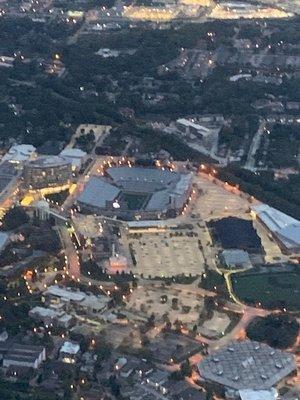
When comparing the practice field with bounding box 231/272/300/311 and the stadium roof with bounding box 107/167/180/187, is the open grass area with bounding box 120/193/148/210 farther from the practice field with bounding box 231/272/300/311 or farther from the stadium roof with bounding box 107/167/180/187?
the practice field with bounding box 231/272/300/311

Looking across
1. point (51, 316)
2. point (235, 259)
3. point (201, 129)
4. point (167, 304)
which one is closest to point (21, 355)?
point (51, 316)

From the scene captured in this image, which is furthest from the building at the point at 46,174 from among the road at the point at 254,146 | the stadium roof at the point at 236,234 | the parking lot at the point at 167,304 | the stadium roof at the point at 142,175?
Result: the parking lot at the point at 167,304

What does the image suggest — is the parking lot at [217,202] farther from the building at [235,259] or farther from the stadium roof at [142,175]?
the building at [235,259]

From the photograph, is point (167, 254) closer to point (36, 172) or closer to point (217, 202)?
point (217, 202)

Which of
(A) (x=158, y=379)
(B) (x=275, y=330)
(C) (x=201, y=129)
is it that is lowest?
(C) (x=201, y=129)

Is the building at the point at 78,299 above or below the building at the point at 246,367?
below

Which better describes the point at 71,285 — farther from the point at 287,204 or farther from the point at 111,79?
the point at 111,79

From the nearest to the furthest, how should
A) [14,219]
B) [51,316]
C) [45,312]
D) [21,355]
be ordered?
[21,355] < [51,316] < [45,312] < [14,219]

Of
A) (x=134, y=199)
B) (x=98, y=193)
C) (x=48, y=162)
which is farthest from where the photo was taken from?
(x=48, y=162)
